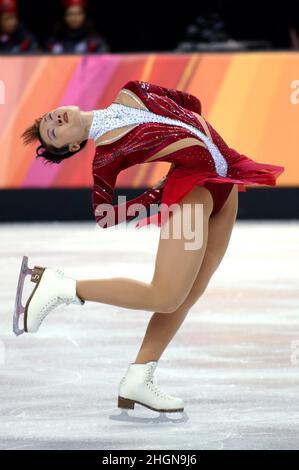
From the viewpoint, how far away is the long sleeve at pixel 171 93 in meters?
3.99

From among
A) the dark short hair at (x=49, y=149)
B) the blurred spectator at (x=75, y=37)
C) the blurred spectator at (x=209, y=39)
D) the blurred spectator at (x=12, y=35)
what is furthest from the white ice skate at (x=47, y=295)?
the blurred spectator at (x=12, y=35)

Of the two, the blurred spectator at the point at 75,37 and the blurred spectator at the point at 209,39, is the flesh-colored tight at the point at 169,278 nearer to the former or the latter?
the blurred spectator at the point at 209,39

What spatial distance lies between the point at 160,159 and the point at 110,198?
21 cm

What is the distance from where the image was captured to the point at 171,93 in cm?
406

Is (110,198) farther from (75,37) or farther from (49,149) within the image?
(75,37)

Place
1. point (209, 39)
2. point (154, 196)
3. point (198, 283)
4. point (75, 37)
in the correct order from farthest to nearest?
point (209, 39), point (75, 37), point (198, 283), point (154, 196)

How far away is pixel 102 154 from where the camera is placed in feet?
12.7

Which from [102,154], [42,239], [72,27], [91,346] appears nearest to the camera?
[102,154]

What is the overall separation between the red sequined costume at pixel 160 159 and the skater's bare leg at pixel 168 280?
6 centimetres

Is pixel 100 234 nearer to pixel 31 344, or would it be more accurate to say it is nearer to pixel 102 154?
pixel 31 344

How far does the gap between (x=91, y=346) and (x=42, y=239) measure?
3620 mm

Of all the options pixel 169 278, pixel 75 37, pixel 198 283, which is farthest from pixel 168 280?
pixel 75 37

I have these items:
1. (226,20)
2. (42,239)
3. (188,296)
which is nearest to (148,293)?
(188,296)

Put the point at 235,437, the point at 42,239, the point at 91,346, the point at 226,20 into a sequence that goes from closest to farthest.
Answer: the point at 235,437 → the point at 91,346 → the point at 42,239 → the point at 226,20
